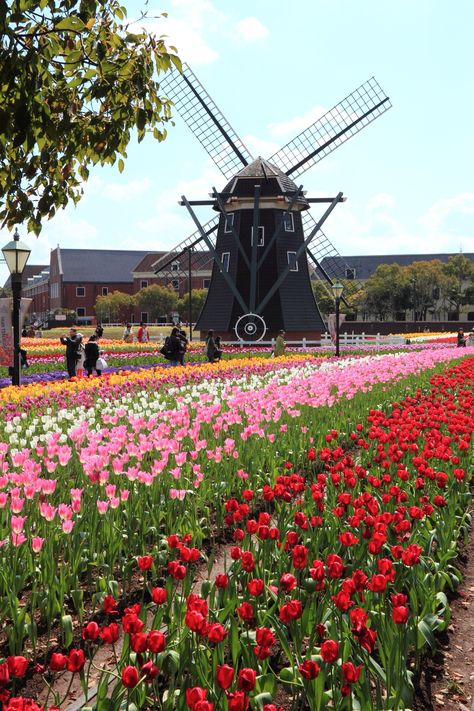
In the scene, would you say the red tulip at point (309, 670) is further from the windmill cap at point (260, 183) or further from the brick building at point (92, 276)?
the brick building at point (92, 276)

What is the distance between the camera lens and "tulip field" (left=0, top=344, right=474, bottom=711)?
306cm

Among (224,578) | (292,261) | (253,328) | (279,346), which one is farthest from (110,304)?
(224,578)

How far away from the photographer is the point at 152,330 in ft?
227

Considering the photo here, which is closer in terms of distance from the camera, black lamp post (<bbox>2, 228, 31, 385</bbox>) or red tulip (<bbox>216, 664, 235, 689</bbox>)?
red tulip (<bbox>216, 664, 235, 689</bbox>)

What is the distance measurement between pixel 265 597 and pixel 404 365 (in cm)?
1503

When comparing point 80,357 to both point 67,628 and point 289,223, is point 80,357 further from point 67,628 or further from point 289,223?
point 289,223

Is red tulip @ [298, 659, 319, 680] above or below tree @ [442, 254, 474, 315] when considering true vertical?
below

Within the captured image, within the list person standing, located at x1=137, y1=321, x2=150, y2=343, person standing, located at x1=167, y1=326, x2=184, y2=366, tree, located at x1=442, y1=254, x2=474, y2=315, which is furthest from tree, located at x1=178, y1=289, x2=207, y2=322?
person standing, located at x1=167, y1=326, x2=184, y2=366

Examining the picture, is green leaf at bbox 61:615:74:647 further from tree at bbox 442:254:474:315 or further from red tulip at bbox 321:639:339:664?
tree at bbox 442:254:474:315

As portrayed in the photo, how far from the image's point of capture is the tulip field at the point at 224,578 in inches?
120

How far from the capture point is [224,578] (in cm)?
345

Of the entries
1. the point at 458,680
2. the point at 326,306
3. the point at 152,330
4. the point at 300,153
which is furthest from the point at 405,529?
the point at 326,306

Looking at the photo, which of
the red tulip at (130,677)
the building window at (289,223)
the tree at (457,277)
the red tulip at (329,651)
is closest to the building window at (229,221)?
the building window at (289,223)

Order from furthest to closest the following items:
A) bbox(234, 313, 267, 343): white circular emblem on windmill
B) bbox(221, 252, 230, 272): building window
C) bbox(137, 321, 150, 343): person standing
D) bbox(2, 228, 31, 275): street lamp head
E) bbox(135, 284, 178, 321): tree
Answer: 1. bbox(135, 284, 178, 321): tree
2. bbox(137, 321, 150, 343): person standing
3. bbox(221, 252, 230, 272): building window
4. bbox(234, 313, 267, 343): white circular emblem on windmill
5. bbox(2, 228, 31, 275): street lamp head
